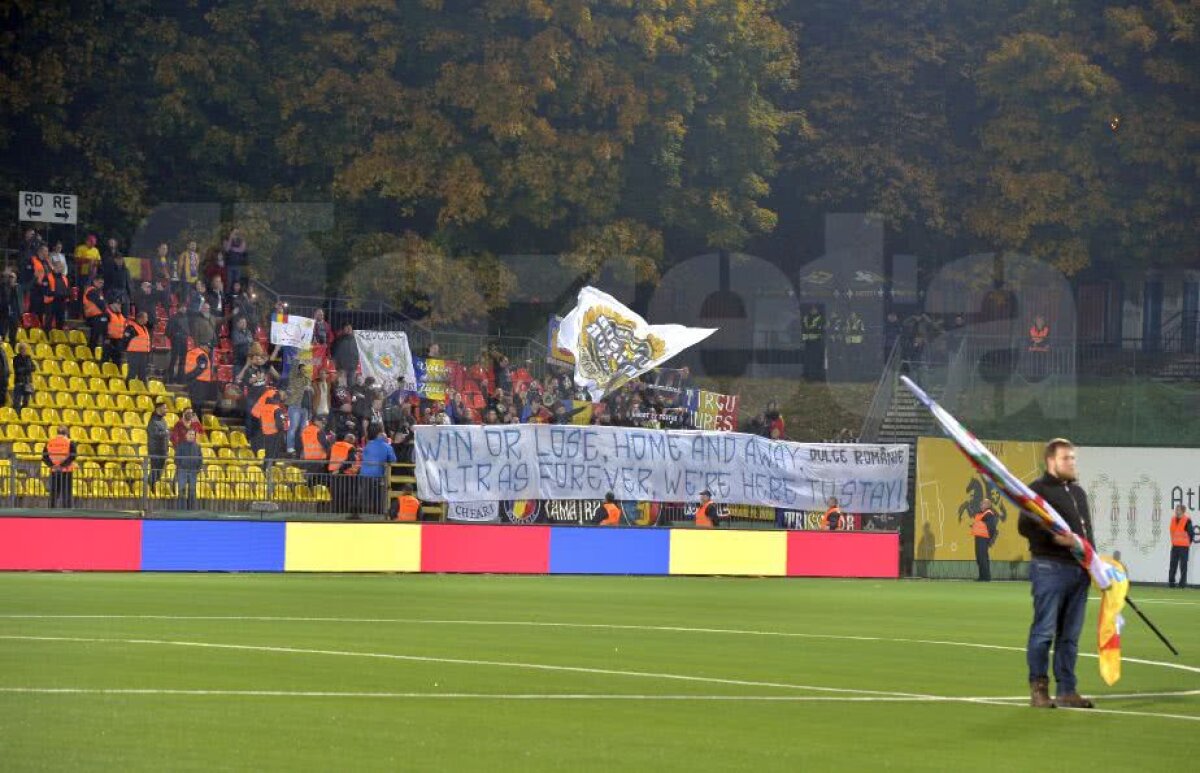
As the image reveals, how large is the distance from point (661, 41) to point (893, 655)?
132ft

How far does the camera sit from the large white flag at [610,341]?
145 ft

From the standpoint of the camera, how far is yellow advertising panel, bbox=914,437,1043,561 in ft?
154

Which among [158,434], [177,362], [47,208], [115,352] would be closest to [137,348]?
[115,352]

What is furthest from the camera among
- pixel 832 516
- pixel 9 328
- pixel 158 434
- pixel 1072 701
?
pixel 832 516

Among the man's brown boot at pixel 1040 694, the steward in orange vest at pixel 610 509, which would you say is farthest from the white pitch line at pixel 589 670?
the steward in orange vest at pixel 610 509

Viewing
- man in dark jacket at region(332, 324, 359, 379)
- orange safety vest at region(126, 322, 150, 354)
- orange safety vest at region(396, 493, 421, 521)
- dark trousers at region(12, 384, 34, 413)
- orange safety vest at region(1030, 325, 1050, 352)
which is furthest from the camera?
orange safety vest at region(1030, 325, 1050, 352)

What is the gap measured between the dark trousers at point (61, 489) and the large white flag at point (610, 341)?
41.2 ft

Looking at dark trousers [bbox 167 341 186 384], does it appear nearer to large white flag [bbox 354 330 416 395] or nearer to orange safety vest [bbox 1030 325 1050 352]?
large white flag [bbox 354 330 416 395]

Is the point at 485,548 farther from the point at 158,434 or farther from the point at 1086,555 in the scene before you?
the point at 1086,555

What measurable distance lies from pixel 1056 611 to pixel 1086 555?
55 centimetres

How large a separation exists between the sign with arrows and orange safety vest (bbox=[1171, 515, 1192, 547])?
25093 millimetres

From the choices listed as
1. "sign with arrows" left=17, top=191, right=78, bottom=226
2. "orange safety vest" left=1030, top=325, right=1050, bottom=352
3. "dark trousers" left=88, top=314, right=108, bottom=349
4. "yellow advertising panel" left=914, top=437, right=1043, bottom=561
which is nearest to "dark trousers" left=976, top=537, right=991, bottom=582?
"yellow advertising panel" left=914, top=437, right=1043, bottom=561

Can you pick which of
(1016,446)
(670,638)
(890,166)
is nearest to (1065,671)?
(670,638)

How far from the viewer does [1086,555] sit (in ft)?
49.6
